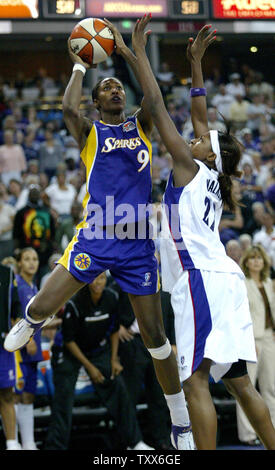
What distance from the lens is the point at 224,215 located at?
10.5 meters

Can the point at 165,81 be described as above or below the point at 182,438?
above

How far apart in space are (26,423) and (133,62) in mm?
3809

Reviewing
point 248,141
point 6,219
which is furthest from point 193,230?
point 248,141

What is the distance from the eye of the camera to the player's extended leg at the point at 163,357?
4.80 metres

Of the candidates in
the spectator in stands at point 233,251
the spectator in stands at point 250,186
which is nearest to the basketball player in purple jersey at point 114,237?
the spectator in stands at point 233,251

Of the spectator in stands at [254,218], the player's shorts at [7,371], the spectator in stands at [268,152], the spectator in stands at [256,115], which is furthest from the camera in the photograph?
the spectator in stands at [256,115]

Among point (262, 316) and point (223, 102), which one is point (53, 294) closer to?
point (262, 316)

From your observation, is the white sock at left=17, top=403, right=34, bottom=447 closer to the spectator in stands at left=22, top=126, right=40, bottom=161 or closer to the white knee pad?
the white knee pad

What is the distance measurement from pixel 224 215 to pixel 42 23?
12.3 ft

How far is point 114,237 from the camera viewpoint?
478 cm

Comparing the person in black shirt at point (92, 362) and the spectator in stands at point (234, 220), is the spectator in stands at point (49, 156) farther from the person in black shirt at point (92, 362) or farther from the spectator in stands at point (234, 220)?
the person in black shirt at point (92, 362)

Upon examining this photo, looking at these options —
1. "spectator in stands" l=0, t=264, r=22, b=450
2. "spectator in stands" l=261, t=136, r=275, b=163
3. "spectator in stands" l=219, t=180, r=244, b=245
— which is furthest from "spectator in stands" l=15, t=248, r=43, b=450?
"spectator in stands" l=261, t=136, r=275, b=163
